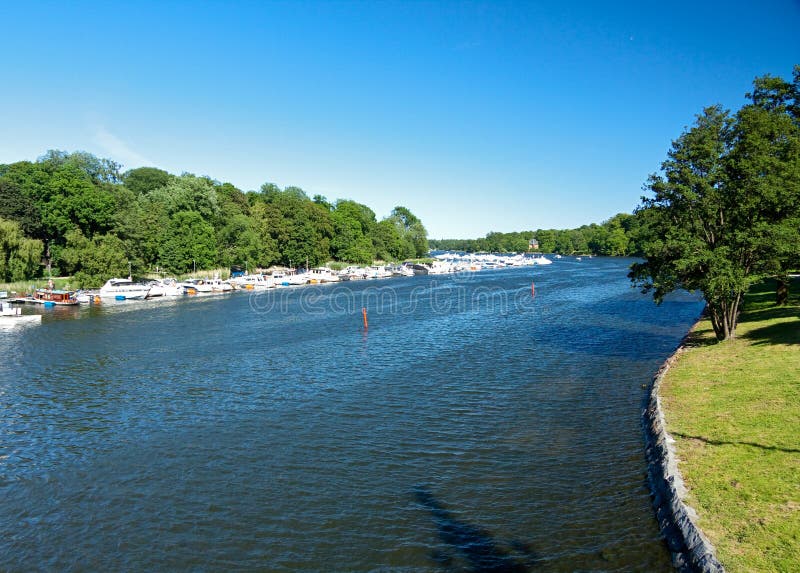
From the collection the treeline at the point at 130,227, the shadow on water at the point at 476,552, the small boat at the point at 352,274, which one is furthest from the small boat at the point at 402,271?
the shadow on water at the point at 476,552

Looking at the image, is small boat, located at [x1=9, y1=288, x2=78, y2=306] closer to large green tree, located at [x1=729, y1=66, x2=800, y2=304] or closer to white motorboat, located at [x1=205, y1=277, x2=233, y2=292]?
white motorboat, located at [x1=205, y1=277, x2=233, y2=292]

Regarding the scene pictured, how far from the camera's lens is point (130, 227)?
258ft

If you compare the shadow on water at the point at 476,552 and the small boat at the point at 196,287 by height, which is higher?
the small boat at the point at 196,287

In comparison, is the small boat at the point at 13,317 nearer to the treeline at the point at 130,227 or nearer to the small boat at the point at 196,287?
the treeline at the point at 130,227

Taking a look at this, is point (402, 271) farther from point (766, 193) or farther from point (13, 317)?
point (766, 193)

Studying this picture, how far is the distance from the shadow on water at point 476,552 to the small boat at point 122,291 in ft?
213

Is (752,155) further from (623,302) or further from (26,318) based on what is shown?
(26,318)

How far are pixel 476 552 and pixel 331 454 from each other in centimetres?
703

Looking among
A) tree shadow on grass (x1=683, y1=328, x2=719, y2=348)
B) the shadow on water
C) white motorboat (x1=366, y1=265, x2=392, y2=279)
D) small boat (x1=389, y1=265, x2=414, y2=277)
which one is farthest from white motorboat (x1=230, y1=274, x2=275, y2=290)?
the shadow on water

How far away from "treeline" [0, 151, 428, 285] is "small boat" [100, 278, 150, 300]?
462 cm

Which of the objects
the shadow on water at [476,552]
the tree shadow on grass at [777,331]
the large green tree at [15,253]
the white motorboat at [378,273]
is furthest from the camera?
the white motorboat at [378,273]

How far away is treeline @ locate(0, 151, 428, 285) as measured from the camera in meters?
71.6

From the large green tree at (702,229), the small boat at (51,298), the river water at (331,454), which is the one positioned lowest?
the river water at (331,454)

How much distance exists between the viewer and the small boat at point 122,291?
66.1 metres
